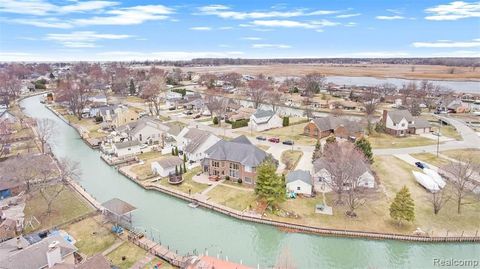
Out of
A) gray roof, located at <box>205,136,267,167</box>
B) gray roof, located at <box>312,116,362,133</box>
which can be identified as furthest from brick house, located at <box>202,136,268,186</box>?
gray roof, located at <box>312,116,362,133</box>

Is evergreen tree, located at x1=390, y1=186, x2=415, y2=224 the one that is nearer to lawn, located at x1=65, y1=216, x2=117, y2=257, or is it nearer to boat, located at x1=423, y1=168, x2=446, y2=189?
boat, located at x1=423, y1=168, x2=446, y2=189

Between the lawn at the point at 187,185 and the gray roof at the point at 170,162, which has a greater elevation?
the gray roof at the point at 170,162

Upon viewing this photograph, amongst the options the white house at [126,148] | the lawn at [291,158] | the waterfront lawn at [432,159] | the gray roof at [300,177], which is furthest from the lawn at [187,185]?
the waterfront lawn at [432,159]

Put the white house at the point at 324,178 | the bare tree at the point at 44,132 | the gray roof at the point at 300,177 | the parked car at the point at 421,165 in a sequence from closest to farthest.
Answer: the gray roof at the point at 300,177, the white house at the point at 324,178, the parked car at the point at 421,165, the bare tree at the point at 44,132

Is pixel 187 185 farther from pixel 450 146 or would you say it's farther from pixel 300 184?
pixel 450 146

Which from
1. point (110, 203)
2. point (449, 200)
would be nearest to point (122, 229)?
point (110, 203)

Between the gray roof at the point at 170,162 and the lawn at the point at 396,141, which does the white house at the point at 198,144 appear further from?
the lawn at the point at 396,141

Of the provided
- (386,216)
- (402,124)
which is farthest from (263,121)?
(386,216)
